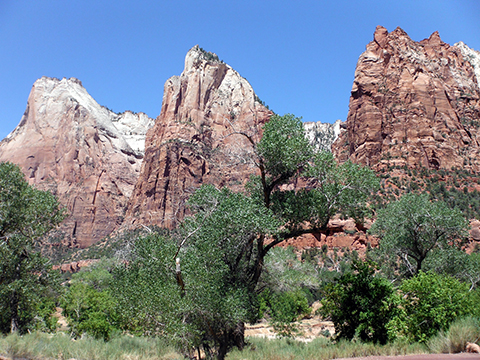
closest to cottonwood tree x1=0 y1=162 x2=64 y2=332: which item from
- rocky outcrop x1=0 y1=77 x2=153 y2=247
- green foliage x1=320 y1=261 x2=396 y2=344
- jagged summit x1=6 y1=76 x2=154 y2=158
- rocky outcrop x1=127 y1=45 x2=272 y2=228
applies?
green foliage x1=320 y1=261 x2=396 y2=344

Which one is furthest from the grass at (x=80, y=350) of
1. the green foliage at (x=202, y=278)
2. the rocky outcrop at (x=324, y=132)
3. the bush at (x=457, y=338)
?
the rocky outcrop at (x=324, y=132)

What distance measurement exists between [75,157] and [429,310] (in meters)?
116

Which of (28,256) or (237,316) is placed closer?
(237,316)

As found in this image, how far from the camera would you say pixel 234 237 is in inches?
483

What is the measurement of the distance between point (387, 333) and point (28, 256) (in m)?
12.4

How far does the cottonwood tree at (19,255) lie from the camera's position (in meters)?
13.5

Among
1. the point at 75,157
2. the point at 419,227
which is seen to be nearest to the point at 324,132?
the point at 75,157

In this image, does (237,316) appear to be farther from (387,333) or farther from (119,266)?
(119,266)

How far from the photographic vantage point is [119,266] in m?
14.3

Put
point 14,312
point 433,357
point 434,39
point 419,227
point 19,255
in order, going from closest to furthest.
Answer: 1. point 433,357
2. point 14,312
3. point 19,255
4. point 419,227
5. point 434,39

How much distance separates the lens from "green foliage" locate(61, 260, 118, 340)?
2003cm

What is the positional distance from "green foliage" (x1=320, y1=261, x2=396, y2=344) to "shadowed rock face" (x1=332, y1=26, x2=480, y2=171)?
60167 mm

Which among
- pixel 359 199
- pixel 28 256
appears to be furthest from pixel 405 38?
pixel 28 256

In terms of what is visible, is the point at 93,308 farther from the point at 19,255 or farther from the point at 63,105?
the point at 63,105
